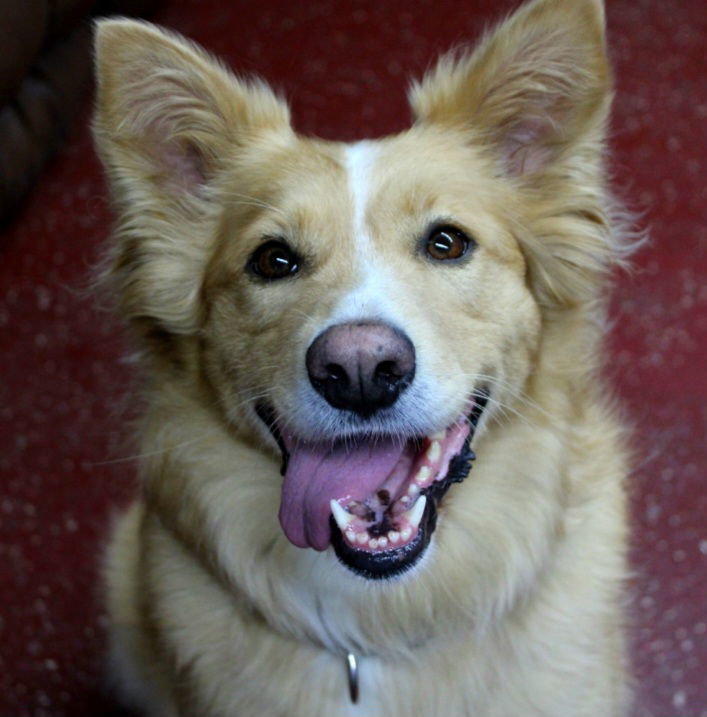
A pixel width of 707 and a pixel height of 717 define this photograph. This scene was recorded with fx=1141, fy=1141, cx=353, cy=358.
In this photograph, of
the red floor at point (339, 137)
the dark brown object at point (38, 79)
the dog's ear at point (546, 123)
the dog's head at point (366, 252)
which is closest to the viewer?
the dog's head at point (366, 252)

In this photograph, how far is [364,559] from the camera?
178cm

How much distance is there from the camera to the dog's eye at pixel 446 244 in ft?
6.24

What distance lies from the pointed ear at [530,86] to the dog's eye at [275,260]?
0.39 metres

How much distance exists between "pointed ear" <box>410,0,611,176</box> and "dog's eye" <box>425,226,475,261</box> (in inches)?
8.4

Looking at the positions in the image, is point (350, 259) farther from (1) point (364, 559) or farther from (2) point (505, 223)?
(1) point (364, 559)

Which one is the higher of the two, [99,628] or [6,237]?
[6,237]

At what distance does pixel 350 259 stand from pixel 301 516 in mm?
420

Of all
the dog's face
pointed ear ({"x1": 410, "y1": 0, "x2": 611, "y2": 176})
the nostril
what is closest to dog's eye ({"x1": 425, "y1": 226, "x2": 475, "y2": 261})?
the dog's face

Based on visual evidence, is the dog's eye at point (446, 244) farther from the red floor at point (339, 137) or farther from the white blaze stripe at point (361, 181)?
the red floor at point (339, 137)

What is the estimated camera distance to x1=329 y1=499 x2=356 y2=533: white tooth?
178 centimetres

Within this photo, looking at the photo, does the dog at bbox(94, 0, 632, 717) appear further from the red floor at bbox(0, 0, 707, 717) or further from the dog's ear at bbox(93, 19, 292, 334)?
the red floor at bbox(0, 0, 707, 717)

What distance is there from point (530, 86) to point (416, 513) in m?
0.75

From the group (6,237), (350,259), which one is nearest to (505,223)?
(350,259)

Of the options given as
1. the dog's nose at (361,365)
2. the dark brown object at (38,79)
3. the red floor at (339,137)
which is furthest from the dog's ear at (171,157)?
the dark brown object at (38,79)
